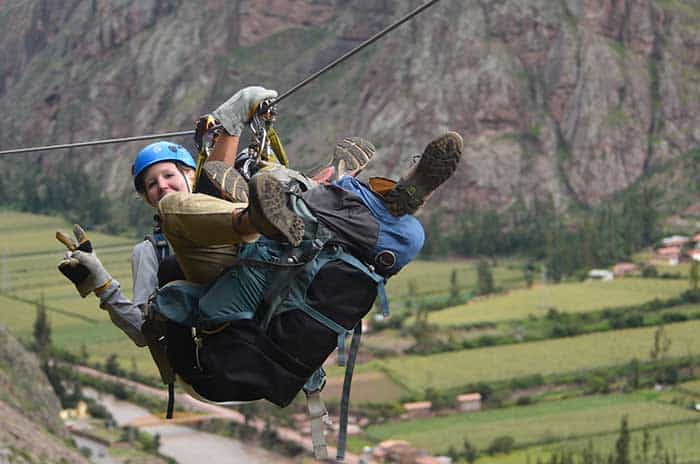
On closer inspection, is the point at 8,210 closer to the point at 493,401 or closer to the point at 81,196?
the point at 81,196

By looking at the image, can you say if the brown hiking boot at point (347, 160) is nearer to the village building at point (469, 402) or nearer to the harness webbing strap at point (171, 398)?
the harness webbing strap at point (171, 398)

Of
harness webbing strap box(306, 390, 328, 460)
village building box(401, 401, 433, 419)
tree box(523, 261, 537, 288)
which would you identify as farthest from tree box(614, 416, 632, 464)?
harness webbing strap box(306, 390, 328, 460)

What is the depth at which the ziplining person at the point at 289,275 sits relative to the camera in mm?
4324

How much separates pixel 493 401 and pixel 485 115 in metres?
39.9

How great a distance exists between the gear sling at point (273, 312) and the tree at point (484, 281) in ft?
196

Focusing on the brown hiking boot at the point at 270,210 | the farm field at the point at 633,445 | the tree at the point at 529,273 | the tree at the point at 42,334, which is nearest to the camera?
the brown hiking boot at the point at 270,210

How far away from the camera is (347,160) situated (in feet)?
16.6

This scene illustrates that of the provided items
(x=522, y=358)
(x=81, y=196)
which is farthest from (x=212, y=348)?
(x=81, y=196)

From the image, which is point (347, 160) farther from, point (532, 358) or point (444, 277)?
point (444, 277)

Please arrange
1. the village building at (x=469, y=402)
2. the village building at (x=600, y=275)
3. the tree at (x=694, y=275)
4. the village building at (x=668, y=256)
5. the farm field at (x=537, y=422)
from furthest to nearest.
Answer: the village building at (x=600, y=275) → the village building at (x=668, y=256) → the tree at (x=694, y=275) → the village building at (x=469, y=402) → the farm field at (x=537, y=422)

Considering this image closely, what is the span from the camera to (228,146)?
16.3ft

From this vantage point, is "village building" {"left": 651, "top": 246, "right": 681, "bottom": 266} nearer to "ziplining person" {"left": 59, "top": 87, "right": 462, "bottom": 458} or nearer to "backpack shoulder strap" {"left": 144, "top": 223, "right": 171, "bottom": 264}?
"backpack shoulder strap" {"left": 144, "top": 223, "right": 171, "bottom": 264}

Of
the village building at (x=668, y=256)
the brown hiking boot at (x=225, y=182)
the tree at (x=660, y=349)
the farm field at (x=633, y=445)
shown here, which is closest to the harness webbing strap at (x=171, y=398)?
the brown hiking boot at (x=225, y=182)

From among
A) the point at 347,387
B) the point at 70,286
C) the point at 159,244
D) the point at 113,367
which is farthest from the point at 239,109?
the point at 70,286
